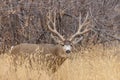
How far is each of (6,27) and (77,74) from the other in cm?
364

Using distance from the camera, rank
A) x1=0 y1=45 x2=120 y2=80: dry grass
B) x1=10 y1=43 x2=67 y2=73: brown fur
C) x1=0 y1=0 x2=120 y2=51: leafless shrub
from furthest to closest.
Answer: x1=0 y1=0 x2=120 y2=51: leafless shrub
x1=10 y1=43 x2=67 y2=73: brown fur
x1=0 y1=45 x2=120 y2=80: dry grass

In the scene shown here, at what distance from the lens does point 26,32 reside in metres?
10.5

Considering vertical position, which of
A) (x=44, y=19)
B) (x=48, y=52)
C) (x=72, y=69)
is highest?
(x=44, y=19)

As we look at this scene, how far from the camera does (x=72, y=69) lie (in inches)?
317

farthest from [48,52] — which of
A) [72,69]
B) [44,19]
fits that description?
[44,19]

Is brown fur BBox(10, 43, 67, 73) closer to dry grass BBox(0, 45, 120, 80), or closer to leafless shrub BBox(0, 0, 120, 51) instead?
dry grass BBox(0, 45, 120, 80)

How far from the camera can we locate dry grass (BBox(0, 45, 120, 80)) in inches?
286

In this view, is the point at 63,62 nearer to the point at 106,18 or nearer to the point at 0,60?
the point at 0,60

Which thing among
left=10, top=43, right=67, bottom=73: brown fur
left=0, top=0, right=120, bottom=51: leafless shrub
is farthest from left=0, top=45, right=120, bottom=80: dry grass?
left=0, top=0, right=120, bottom=51: leafless shrub

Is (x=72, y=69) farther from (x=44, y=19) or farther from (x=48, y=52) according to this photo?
(x=44, y=19)

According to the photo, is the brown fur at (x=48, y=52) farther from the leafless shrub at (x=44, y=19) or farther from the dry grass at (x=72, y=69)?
the leafless shrub at (x=44, y=19)

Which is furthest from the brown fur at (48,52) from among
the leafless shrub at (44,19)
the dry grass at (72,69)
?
the leafless shrub at (44,19)

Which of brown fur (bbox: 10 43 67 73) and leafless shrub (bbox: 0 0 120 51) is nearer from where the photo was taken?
brown fur (bbox: 10 43 67 73)

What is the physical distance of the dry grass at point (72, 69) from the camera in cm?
726
